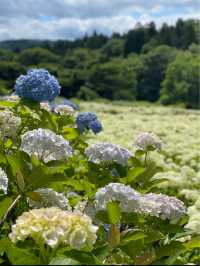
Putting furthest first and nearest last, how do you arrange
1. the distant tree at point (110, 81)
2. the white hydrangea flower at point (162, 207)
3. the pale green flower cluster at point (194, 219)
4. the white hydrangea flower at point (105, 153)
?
1. the distant tree at point (110, 81)
2. the pale green flower cluster at point (194, 219)
3. the white hydrangea flower at point (105, 153)
4. the white hydrangea flower at point (162, 207)

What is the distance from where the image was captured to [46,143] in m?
2.54

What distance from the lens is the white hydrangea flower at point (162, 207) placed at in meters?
2.38

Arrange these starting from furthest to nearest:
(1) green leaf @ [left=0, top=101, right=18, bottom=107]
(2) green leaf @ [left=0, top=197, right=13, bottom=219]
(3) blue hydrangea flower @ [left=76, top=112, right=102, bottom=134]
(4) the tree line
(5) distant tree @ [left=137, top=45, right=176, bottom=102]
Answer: (5) distant tree @ [left=137, top=45, right=176, bottom=102]
(4) the tree line
(3) blue hydrangea flower @ [left=76, top=112, right=102, bottom=134]
(1) green leaf @ [left=0, top=101, right=18, bottom=107]
(2) green leaf @ [left=0, top=197, right=13, bottom=219]

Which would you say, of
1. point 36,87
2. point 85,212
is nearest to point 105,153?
point 85,212

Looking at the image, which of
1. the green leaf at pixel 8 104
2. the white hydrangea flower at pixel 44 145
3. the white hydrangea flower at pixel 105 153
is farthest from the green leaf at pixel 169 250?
the green leaf at pixel 8 104

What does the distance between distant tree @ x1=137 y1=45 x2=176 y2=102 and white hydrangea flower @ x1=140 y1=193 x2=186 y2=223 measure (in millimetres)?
82991

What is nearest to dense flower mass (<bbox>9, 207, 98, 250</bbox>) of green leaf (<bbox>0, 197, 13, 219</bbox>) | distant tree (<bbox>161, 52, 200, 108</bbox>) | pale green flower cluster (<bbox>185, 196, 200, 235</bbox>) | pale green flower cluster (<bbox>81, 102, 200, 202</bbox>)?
green leaf (<bbox>0, 197, 13, 219</bbox>)

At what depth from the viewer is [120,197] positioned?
222cm

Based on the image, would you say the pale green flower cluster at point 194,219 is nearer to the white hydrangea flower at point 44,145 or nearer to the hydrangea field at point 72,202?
the hydrangea field at point 72,202

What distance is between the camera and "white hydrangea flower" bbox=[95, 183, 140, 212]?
86.7 inches

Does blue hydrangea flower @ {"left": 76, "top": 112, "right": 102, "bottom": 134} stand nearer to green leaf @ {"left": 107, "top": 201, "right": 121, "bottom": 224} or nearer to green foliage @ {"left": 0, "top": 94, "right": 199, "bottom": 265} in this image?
green foliage @ {"left": 0, "top": 94, "right": 199, "bottom": 265}

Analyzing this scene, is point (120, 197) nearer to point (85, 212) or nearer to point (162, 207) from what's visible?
point (162, 207)

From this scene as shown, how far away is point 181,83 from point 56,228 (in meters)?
77.7

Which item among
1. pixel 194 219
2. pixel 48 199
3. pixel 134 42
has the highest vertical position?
pixel 48 199
